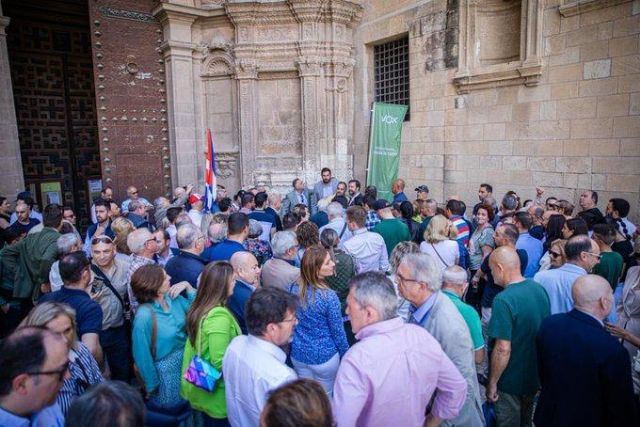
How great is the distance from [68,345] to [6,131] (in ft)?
22.1

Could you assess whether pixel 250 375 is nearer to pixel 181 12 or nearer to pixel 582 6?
pixel 582 6

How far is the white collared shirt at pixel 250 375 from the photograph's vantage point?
2.00 meters

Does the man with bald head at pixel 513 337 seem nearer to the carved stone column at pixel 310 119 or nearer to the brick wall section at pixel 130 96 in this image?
the carved stone column at pixel 310 119

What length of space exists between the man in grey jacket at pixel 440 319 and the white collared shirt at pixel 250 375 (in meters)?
0.83

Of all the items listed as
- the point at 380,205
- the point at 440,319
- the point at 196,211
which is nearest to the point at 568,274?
the point at 440,319

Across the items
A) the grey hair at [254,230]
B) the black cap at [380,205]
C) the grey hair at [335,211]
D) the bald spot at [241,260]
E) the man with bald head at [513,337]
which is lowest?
the man with bald head at [513,337]

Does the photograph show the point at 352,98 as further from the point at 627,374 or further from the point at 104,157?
the point at 627,374

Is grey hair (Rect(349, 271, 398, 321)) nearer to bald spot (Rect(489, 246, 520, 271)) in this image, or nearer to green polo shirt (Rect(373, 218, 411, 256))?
bald spot (Rect(489, 246, 520, 271))

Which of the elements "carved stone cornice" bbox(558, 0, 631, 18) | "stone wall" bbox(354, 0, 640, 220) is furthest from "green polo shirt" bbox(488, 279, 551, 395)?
"carved stone cornice" bbox(558, 0, 631, 18)

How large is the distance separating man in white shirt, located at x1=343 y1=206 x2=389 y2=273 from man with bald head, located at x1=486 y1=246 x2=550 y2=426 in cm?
151

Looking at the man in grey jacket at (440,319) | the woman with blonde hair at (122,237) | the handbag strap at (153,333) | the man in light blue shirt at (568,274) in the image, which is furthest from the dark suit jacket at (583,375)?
the woman with blonde hair at (122,237)

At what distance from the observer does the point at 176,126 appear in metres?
9.64

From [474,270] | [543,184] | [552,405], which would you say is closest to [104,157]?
[474,270]

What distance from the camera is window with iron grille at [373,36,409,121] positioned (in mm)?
9808
